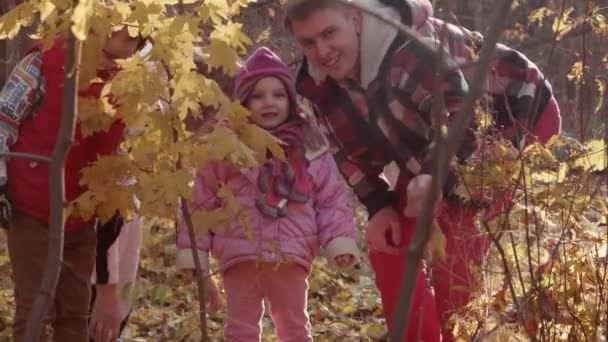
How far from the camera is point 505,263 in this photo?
3.12 metres

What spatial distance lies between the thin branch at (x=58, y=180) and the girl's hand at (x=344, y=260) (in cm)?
179

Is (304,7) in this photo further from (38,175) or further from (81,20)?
(81,20)

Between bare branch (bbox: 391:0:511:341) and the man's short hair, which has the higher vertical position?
the man's short hair

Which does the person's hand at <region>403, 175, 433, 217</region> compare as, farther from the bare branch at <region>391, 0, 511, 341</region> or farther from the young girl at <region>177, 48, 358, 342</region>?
the bare branch at <region>391, 0, 511, 341</region>

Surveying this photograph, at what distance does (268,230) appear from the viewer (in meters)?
4.07

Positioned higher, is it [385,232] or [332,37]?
[332,37]

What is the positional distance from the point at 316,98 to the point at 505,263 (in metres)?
1.32

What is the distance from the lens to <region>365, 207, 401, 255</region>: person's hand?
4082mm

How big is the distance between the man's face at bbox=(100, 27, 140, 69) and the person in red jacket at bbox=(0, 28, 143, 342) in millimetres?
12

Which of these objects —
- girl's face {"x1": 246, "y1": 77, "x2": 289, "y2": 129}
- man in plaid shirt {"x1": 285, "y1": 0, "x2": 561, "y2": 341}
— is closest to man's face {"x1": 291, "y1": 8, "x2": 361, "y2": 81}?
man in plaid shirt {"x1": 285, "y1": 0, "x2": 561, "y2": 341}

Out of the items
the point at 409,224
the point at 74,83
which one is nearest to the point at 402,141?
the point at 409,224

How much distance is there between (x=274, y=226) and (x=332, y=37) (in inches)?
30.6

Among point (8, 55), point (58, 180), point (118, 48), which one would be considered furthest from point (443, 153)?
point (8, 55)

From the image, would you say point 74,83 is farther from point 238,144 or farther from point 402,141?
point 402,141
